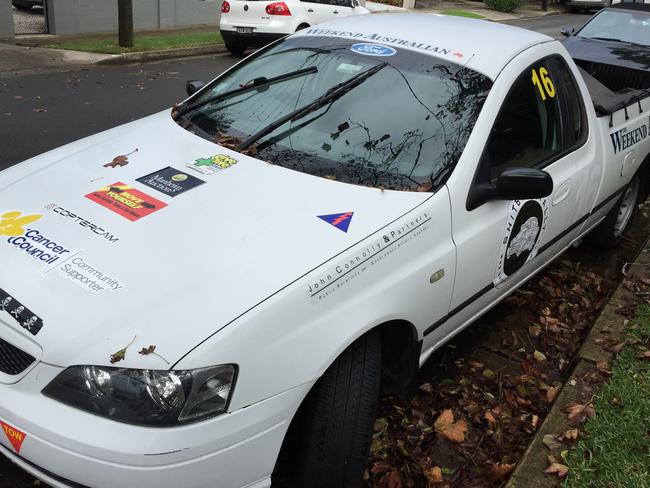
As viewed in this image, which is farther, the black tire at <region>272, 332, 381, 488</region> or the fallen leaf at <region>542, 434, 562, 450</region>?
the fallen leaf at <region>542, 434, 562, 450</region>

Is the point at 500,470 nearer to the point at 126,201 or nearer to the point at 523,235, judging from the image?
the point at 523,235

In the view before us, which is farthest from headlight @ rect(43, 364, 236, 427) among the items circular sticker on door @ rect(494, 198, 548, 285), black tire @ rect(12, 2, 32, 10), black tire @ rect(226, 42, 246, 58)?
black tire @ rect(12, 2, 32, 10)

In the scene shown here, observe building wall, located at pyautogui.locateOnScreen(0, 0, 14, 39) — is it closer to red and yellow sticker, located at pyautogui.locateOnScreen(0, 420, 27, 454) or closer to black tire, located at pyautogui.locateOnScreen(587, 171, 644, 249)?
black tire, located at pyautogui.locateOnScreen(587, 171, 644, 249)

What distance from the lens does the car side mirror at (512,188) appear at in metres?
2.89

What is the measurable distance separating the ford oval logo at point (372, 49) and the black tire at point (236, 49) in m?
10.5

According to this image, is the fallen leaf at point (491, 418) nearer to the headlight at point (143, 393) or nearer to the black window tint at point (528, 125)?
the black window tint at point (528, 125)

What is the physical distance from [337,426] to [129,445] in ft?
2.49

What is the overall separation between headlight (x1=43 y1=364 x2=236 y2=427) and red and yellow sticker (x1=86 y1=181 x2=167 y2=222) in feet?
2.34

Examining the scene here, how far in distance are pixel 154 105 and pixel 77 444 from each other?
24.3ft

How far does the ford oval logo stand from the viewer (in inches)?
135

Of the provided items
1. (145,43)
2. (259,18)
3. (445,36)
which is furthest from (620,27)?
(145,43)

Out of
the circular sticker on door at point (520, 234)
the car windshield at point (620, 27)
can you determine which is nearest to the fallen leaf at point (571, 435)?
the circular sticker on door at point (520, 234)

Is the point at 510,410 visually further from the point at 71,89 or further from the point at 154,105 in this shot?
the point at 71,89

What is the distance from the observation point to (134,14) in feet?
52.0
